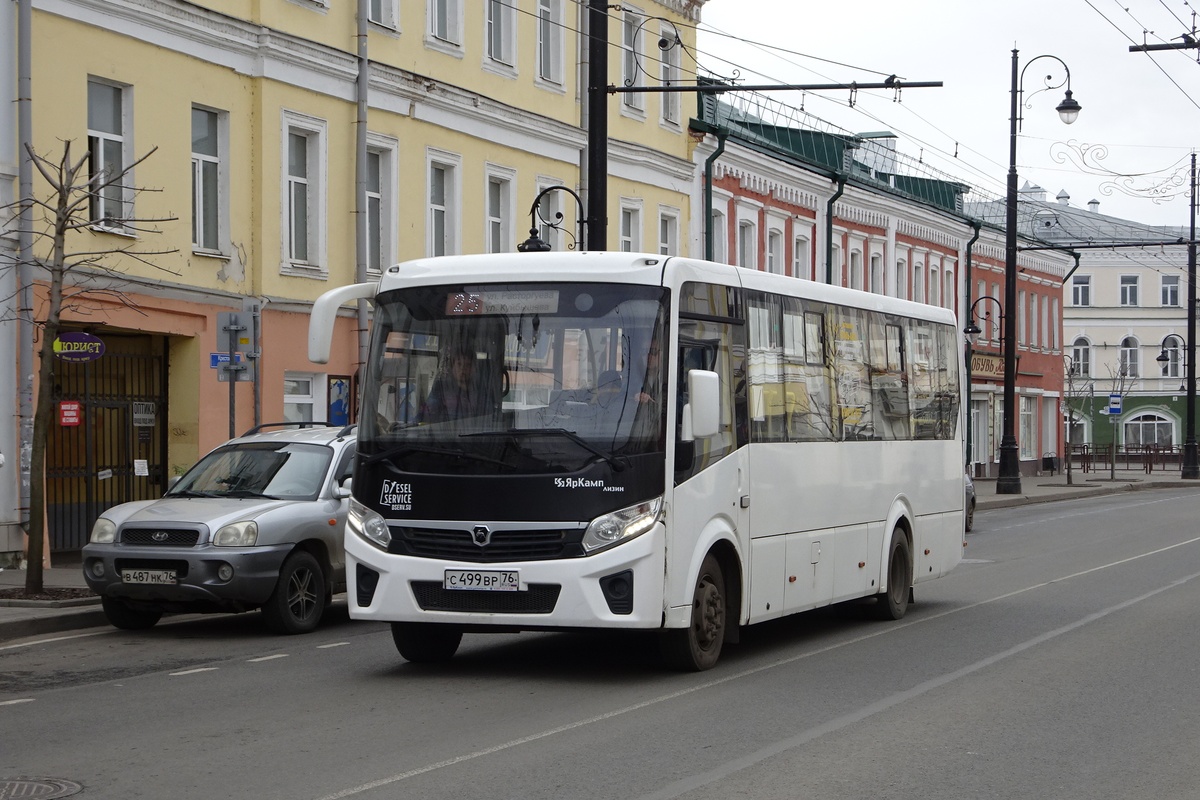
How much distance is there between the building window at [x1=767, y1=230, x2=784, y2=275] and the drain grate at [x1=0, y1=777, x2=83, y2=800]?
1401 inches

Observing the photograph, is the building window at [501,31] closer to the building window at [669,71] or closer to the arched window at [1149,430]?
the building window at [669,71]

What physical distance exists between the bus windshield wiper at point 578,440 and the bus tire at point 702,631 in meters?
1.05

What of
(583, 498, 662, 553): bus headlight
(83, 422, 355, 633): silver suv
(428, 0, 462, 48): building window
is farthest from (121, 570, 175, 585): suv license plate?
(428, 0, 462, 48): building window

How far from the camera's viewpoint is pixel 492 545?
438 inches

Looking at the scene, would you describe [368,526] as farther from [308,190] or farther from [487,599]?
[308,190]

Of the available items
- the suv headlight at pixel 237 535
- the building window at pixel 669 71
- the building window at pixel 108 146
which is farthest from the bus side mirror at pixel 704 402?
the building window at pixel 669 71

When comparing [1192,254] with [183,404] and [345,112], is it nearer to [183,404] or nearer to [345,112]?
[345,112]

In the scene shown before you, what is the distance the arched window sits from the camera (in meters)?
98.9

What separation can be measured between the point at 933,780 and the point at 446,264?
5.20 metres

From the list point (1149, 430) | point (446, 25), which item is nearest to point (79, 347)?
point (446, 25)

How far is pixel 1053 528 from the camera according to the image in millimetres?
32156

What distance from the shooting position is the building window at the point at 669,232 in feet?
124

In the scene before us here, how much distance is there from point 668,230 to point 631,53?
387 centimetres

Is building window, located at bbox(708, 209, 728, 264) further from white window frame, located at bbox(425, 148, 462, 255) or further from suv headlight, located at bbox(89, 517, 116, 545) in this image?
suv headlight, located at bbox(89, 517, 116, 545)
